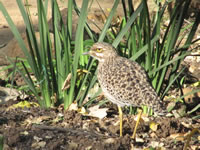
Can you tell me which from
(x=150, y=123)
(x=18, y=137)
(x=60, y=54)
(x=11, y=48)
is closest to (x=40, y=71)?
(x=60, y=54)

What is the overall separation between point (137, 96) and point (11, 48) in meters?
3.18

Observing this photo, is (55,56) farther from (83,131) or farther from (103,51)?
(83,131)

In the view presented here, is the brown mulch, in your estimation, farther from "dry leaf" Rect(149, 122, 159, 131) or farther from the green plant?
the green plant

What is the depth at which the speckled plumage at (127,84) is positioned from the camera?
10.7 ft

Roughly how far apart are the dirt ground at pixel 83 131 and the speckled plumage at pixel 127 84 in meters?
0.32

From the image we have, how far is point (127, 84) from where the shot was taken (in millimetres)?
3330

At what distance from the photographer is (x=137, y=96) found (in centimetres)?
328

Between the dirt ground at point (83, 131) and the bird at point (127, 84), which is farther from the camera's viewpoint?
the bird at point (127, 84)

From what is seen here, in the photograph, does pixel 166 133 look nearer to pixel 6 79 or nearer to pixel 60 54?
pixel 60 54

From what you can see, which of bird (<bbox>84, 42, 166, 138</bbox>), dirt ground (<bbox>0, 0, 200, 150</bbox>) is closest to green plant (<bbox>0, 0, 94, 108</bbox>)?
dirt ground (<bbox>0, 0, 200, 150</bbox>)

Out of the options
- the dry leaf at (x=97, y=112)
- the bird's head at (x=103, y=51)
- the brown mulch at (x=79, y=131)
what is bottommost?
the brown mulch at (x=79, y=131)

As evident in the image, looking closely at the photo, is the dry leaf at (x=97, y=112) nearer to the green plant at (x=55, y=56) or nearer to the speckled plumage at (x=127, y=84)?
the green plant at (x=55, y=56)

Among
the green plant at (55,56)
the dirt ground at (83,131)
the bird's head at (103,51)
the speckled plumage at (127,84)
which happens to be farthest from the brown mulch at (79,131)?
the bird's head at (103,51)

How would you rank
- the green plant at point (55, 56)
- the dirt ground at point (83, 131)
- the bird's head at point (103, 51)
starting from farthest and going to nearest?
the green plant at point (55, 56)
the bird's head at point (103, 51)
the dirt ground at point (83, 131)
